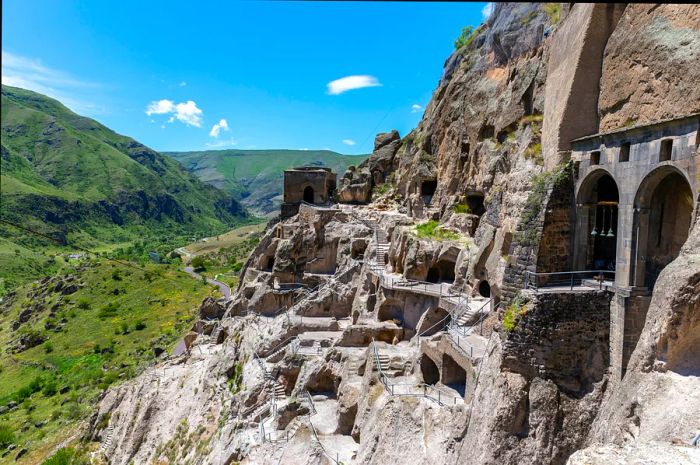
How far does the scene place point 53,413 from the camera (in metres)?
48.7

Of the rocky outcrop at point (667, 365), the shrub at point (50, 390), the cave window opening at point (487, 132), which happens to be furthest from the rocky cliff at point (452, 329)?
the shrub at point (50, 390)

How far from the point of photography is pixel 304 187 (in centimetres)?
5150

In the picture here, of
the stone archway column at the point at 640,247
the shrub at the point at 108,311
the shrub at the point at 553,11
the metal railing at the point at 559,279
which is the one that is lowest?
the shrub at the point at 108,311

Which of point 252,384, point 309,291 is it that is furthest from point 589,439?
point 309,291

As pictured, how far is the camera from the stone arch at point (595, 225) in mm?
17562

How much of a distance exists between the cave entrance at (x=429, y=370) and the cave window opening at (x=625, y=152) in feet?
38.1

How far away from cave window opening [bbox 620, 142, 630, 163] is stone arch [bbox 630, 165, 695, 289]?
1160 mm

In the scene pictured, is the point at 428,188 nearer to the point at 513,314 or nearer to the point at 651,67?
the point at 651,67

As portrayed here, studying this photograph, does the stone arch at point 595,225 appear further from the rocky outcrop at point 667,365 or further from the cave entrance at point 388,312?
the cave entrance at point 388,312

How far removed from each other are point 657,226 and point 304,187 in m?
39.3

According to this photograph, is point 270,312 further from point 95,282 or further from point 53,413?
point 95,282

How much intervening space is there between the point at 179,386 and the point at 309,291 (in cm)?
1249

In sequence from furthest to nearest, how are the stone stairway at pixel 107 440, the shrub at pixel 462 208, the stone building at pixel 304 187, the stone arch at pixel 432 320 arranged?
the stone building at pixel 304 187 < the stone stairway at pixel 107 440 < the shrub at pixel 462 208 < the stone arch at pixel 432 320

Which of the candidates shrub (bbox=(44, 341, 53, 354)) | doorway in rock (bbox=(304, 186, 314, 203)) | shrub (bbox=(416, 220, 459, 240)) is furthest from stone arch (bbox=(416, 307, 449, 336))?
shrub (bbox=(44, 341, 53, 354))
